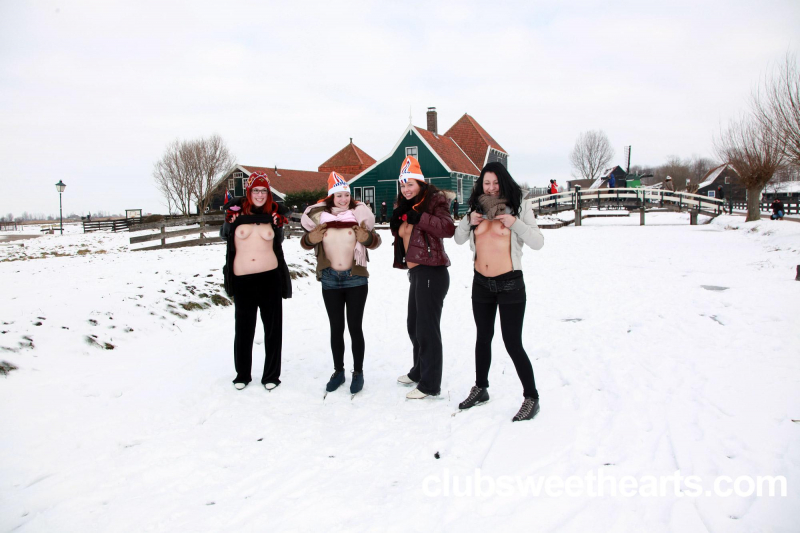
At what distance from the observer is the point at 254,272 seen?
4.31 metres

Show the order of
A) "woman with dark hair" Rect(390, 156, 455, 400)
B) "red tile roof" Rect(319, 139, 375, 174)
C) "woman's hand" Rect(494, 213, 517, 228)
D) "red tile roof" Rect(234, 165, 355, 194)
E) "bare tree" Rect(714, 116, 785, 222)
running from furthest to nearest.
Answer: "red tile roof" Rect(234, 165, 355, 194) < "red tile roof" Rect(319, 139, 375, 174) < "bare tree" Rect(714, 116, 785, 222) < "woman with dark hair" Rect(390, 156, 455, 400) < "woman's hand" Rect(494, 213, 517, 228)

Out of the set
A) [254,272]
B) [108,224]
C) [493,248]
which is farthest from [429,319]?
[108,224]

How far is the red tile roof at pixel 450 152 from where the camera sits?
2894cm

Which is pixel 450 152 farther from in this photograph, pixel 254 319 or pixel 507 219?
pixel 507 219

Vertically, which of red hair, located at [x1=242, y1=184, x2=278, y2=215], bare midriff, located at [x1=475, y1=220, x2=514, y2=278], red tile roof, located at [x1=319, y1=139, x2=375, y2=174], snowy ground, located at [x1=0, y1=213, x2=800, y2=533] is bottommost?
snowy ground, located at [x1=0, y1=213, x2=800, y2=533]

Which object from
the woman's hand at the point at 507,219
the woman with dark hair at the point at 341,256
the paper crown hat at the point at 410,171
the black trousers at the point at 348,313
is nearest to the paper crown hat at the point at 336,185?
the woman with dark hair at the point at 341,256

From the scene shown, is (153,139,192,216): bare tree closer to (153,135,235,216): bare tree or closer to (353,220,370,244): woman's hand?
(153,135,235,216): bare tree

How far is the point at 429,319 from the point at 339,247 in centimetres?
102

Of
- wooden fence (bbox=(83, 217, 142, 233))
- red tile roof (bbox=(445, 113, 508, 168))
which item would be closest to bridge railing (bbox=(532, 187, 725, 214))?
red tile roof (bbox=(445, 113, 508, 168))

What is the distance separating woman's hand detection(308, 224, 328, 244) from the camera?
4.21 meters

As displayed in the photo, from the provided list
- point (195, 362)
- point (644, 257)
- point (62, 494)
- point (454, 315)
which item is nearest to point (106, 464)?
point (62, 494)

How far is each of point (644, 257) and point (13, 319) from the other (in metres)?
12.7

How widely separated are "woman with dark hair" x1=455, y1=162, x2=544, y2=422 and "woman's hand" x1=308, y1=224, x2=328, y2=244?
1327 millimetres

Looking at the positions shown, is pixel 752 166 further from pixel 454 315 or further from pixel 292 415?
pixel 292 415
